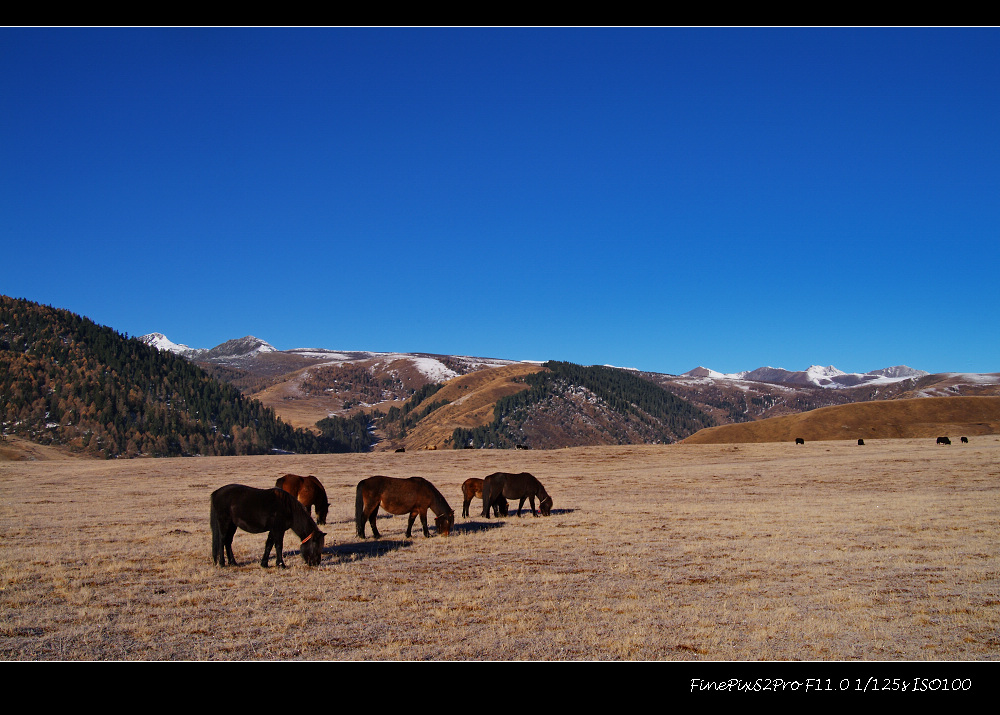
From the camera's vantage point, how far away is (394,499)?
19641mm

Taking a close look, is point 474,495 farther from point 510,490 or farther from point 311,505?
point 311,505

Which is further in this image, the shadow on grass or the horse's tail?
the horse's tail

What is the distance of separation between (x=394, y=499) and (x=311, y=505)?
410 cm

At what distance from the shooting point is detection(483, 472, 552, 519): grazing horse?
25711 millimetres

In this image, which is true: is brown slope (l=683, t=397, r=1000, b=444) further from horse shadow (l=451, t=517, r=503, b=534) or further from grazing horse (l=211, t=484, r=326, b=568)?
grazing horse (l=211, t=484, r=326, b=568)

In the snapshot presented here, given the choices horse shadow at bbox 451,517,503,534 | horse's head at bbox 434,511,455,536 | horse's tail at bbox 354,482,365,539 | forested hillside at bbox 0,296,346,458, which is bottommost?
horse shadow at bbox 451,517,503,534

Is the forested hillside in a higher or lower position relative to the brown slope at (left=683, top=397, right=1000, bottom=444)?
higher

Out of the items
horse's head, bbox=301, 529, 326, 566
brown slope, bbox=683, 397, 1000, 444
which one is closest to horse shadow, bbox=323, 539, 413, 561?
horse's head, bbox=301, 529, 326, 566

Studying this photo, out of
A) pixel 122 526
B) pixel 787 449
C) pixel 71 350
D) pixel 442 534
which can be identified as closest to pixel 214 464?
pixel 122 526

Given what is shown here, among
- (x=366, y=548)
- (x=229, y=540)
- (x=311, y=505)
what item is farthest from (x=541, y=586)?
(x=311, y=505)

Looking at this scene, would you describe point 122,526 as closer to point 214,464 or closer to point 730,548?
point 730,548

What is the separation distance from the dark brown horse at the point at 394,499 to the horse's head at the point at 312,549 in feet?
11.6

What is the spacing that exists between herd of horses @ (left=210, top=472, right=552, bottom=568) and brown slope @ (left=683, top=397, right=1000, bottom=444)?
3902 inches
